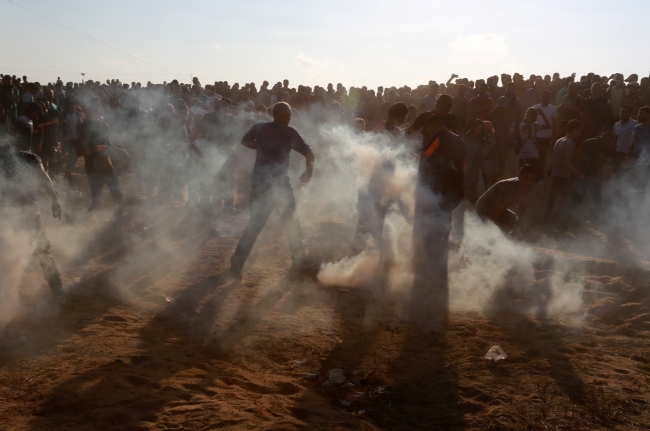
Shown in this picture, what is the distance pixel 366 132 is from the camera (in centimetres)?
905

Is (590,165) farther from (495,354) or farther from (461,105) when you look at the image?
(495,354)

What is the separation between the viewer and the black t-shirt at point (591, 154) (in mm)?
9578

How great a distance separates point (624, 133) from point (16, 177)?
1019 cm

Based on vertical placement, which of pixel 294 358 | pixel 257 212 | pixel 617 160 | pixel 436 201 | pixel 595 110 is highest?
pixel 595 110

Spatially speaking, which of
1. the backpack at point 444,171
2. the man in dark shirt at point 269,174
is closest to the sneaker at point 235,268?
the man in dark shirt at point 269,174

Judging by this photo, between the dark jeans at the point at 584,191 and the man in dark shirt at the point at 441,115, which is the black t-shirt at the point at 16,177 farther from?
the dark jeans at the point at 584,191

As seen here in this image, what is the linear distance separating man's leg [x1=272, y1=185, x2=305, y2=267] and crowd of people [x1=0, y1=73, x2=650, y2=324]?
0.04 ft

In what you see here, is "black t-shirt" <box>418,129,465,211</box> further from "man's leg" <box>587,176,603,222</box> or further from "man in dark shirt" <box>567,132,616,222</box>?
"man's leg" <box>587,176,603,222</box>

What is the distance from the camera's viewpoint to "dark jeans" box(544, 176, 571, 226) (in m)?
9.71

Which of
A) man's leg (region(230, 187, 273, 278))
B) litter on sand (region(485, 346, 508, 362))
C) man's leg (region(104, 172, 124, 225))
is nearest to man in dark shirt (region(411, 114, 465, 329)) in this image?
litter on sand (region(485, 346, 508, 362))

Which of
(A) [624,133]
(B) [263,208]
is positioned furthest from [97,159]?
(A) [624,133]

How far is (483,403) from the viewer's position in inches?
162

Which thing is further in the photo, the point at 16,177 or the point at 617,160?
the point at 617,160

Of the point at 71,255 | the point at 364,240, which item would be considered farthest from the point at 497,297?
the point at 71,255
